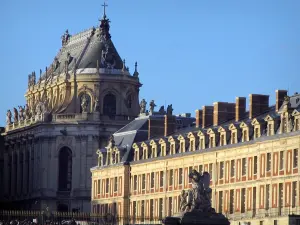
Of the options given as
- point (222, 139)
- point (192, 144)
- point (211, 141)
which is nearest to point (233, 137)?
point (222, 139)

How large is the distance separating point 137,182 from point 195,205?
2351 inches

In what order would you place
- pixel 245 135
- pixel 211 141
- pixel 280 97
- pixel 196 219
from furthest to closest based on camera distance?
pixel 211 141 → pixel 245 135 → pixel 280 97 → pixel 196 219

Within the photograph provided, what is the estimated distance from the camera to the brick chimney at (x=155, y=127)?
17712 centimetres

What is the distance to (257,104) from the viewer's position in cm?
14838

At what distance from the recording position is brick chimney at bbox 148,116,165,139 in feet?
581

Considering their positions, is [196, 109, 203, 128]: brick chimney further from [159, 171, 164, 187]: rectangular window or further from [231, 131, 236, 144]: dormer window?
[231, 131, 236, 144]: dormer window

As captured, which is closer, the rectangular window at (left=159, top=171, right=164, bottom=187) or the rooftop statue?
the rooftop statue

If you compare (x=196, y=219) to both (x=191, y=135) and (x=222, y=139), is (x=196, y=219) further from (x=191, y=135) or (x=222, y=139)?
(x=191, y=135)

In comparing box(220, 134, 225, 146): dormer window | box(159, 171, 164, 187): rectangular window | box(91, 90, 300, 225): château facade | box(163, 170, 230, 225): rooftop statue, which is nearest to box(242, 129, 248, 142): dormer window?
box(91, 90, 300, 225): château facade

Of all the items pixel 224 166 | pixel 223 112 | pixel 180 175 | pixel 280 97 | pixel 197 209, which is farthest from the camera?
pixel 180 175

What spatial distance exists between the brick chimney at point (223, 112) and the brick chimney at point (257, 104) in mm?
8492

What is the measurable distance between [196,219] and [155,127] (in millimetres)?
66671

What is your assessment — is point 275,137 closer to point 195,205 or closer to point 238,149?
point 238,149

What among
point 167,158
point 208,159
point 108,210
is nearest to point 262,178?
point 208,159
